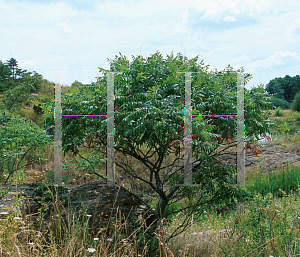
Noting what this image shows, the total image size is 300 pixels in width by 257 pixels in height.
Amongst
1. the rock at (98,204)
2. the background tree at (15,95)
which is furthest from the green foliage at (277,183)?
the background tree at (15,95)

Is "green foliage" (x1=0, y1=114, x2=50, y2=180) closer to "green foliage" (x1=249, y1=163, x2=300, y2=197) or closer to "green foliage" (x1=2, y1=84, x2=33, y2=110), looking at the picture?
"green foliage" (x1=249, y1=163, x2=300, y2=197)

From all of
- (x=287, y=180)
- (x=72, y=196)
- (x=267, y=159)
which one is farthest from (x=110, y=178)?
(x=267, y=159)

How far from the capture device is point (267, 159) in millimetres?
10109

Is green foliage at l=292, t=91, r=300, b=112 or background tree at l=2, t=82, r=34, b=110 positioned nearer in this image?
background tree at l=2, t=82, r=34, b=110

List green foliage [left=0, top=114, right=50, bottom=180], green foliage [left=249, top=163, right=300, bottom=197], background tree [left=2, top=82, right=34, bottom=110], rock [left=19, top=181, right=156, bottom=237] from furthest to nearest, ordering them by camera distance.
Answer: background tree [left=2, top=82, right=34, bottom=110], green foliage [left=249, top=163, right=300, bottom=197], green foliage [left=0, top=114, right=50, bottom=180], rock [left=19, top=181, right=156, bottom=237]

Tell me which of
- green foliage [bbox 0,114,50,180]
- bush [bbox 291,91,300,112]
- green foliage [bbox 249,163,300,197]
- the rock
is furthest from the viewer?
bush [bbox 291,91,300,112]

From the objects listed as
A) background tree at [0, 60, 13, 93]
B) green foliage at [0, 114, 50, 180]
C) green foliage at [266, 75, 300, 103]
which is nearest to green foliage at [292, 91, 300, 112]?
green foliage at [266, 75, 300, 103]

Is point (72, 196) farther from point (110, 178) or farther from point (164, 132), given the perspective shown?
point (164, 132)

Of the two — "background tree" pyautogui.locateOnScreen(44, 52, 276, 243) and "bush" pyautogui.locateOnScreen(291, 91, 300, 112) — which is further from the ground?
"bush" pyautogui.locateOnScreen(291, 91, 300, 112)

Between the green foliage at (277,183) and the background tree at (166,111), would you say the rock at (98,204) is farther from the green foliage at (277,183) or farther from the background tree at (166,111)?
the green foliage at (277,183)

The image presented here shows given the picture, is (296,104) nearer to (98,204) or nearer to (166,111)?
(98,204)

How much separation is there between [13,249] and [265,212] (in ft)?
Result: 8.28

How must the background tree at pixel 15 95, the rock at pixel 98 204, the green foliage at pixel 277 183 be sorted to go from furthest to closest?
the background tree at pixel 15 95 < the green foliage at pixel 277 183 < the rock at pixel 98 204

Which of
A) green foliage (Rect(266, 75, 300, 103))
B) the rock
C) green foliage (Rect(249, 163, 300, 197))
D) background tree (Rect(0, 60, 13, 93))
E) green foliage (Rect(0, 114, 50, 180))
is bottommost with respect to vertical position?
green foliage (Rect(249, 163, 300, 197))
